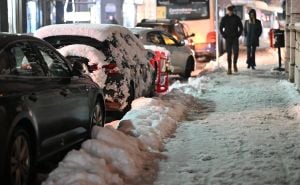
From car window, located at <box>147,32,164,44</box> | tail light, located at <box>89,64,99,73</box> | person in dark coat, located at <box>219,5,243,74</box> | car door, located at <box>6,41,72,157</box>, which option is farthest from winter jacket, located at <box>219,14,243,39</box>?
car door, located at <box>6,41,72,157</box>

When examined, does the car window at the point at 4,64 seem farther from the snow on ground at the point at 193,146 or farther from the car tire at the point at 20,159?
the snow on ground at the point at 193,146

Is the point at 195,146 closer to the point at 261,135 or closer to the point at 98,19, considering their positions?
the point at 261,135

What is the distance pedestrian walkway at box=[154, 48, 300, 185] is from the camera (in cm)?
644

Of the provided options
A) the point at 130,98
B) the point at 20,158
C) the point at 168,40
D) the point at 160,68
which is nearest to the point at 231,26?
the point at 168,40

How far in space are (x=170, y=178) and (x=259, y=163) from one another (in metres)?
1.20

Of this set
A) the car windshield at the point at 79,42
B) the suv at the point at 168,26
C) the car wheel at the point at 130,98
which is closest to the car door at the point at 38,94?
the car windshield at the point at 79,42

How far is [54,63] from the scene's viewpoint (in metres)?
7.14

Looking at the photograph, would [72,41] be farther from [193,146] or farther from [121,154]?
[121,154]

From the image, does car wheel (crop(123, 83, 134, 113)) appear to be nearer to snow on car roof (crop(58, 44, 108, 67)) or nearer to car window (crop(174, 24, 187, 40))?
snow on car roof (crop(58, 44, 108, 67))

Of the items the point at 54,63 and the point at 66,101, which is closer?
the point at 66,101

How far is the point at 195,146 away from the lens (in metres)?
8.02

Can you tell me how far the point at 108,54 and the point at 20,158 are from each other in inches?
193

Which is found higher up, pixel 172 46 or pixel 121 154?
pixel 172 46

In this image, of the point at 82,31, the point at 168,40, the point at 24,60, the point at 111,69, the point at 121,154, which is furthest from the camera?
the point at 168,40
